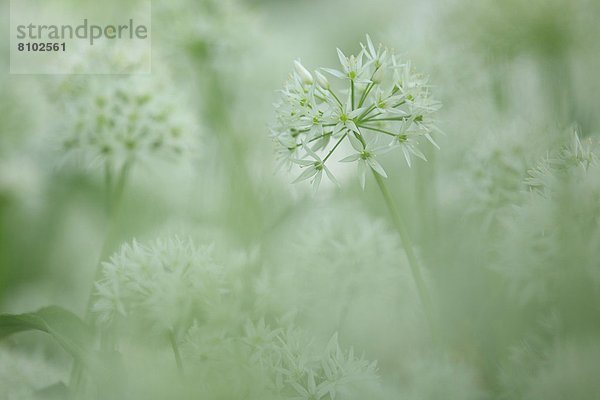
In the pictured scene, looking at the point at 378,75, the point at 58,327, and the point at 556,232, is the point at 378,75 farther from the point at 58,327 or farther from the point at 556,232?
the point at 58,327

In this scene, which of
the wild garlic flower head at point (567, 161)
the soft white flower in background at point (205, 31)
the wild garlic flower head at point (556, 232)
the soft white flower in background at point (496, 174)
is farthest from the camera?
the soft white flower in background at point (205, 31)

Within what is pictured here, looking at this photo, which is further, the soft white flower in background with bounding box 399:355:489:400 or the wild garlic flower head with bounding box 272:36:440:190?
the wild garlic flower head with bounding box 272:36:440:190

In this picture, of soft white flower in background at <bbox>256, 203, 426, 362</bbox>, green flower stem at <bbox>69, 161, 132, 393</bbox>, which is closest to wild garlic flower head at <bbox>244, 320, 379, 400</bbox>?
soft white flower in background at <bbox>256, 203, 426, 362</bbox>

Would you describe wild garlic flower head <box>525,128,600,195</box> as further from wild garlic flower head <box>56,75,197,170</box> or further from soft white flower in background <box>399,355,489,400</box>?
wild garlic flower head <box>56,75,197,170</box>

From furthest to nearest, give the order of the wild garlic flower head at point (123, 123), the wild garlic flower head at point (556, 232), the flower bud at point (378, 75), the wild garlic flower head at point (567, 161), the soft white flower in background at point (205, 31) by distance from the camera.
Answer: the soft white flower in background at point (205, 31) < the wild garlic flower head at point (123, 123) < the flower bud at point (378, 75) < the wild garlic flower head at point (567, 161) < the wild garlic flower head at point (556, 232)

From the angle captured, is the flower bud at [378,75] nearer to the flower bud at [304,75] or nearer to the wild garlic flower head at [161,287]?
the flower bud at [304,75]

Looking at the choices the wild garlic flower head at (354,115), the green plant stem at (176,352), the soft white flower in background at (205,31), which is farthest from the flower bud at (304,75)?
the soft white flower in background at (205,31)

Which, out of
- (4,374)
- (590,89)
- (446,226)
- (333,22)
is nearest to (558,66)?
(590,89)

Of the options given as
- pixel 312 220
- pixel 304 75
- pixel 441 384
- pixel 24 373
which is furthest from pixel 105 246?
pixel 441 384
